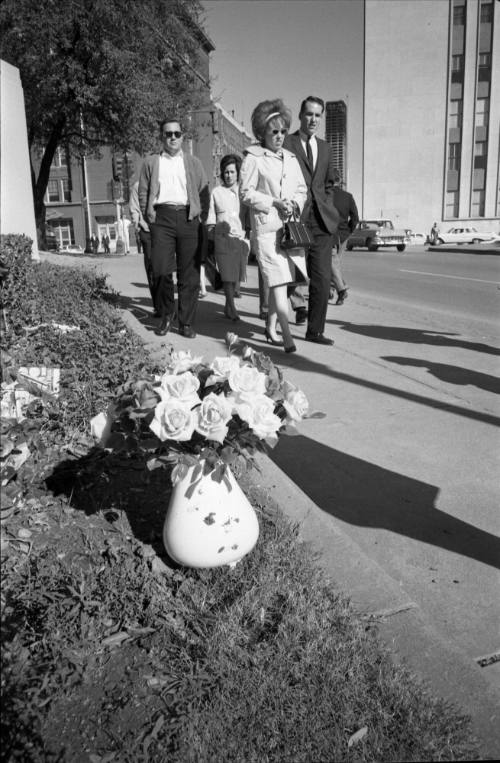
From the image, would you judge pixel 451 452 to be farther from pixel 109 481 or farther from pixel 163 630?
pixel 163 630

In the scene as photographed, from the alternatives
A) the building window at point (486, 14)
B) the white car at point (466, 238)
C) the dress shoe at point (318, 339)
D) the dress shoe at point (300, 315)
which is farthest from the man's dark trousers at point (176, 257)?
the building window at point (486, 14)

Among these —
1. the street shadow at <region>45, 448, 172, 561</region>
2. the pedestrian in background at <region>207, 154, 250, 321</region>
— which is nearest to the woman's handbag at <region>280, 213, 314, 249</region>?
the pedestrian in background at <region>207, 154, 250, 321</region>

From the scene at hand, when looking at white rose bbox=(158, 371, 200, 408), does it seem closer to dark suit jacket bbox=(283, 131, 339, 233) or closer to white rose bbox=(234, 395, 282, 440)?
white rose bbox=(234, 395, 282, 440)

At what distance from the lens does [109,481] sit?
10.4 ft

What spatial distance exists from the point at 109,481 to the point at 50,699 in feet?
4.73

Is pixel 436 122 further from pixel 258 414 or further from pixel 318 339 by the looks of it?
pixel 258 414

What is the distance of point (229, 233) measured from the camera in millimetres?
8859

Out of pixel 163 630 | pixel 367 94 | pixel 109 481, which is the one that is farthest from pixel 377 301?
pixel 367 94

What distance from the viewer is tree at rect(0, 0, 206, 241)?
2094 cm

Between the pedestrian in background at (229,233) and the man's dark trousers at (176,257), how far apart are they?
1.44 m

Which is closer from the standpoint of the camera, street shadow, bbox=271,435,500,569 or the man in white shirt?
street shadow, bbox=271,435,500,569

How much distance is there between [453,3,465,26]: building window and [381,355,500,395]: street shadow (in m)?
66.7

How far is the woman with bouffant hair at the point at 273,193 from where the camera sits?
20.0 ft

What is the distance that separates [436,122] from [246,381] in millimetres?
67244
